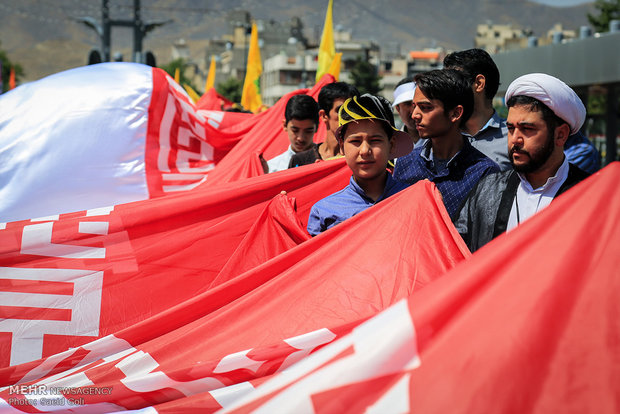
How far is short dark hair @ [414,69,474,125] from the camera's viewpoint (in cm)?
393

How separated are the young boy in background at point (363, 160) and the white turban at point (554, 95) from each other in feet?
2.61

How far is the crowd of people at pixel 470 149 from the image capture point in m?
3.05

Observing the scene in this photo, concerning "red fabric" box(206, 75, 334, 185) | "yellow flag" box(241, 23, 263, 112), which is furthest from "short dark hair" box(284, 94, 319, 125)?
"yellow flag" box(241, 23, 263, 112)

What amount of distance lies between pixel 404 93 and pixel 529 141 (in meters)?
2.64

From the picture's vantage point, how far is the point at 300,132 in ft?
19.8

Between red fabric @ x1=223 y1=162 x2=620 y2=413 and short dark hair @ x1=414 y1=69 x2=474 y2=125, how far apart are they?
197cm

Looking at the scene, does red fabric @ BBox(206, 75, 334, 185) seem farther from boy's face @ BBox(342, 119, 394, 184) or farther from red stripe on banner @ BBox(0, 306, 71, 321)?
red stripe on banner @ BBox(0, 306, 71, 321)

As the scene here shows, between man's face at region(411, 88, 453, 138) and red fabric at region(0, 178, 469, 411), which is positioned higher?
man's face at region(411, 88, 453, 138)

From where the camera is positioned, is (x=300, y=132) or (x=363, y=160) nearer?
(x=363, y=160)

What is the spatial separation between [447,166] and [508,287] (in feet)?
6.41

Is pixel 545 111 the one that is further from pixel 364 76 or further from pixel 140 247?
pixel 364 76

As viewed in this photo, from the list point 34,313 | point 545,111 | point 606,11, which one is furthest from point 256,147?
point 606,11

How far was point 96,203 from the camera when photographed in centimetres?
554

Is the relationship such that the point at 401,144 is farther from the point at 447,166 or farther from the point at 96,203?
the point at 96,203
